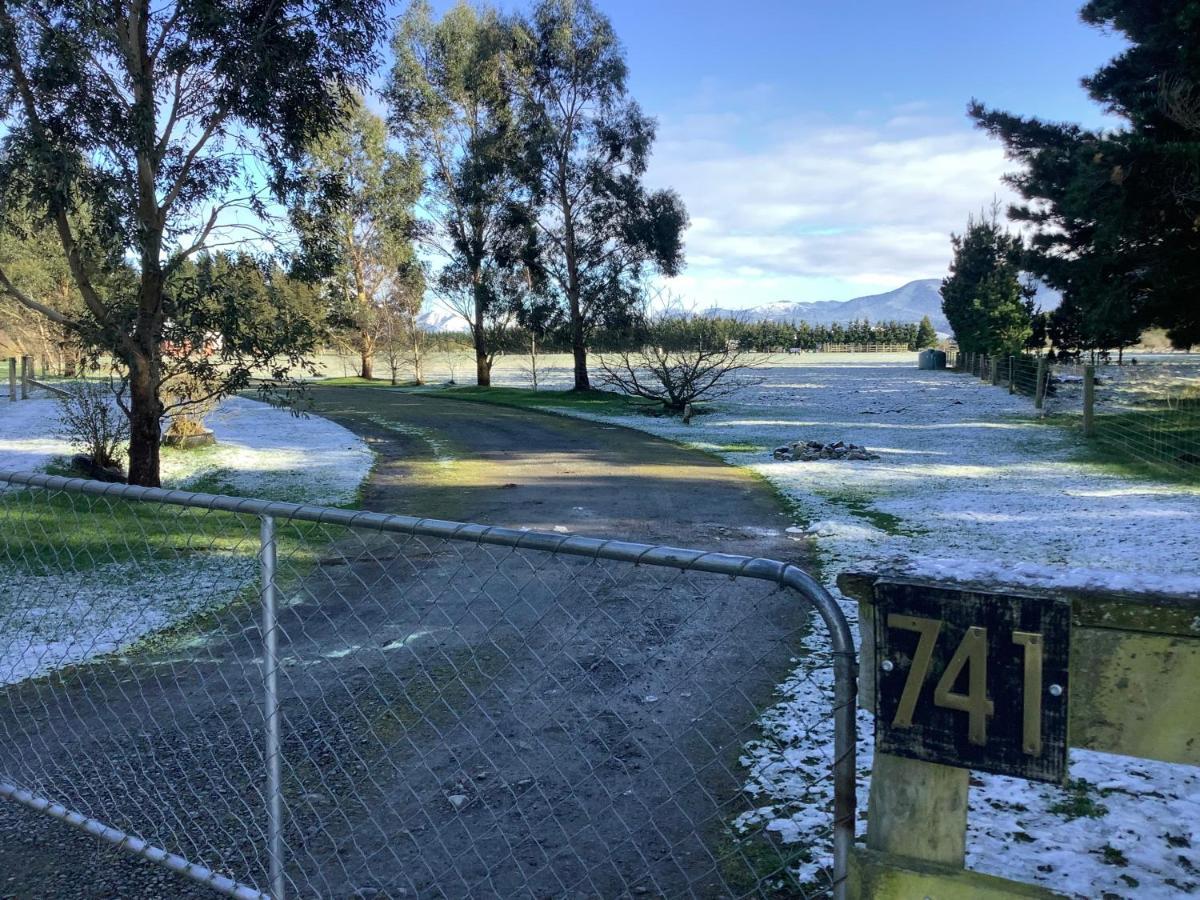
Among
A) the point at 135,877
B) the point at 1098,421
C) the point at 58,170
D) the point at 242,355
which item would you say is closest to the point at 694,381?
the point at 1098,421

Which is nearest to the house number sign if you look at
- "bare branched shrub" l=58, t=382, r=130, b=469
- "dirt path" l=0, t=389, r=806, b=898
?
"dirt path" l=0, t=389, r=806, b=898

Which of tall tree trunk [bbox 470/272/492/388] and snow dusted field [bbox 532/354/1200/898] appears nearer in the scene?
snow dusted field [bbox 532/354/1200/898]

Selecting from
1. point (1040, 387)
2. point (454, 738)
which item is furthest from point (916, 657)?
point (1040, 387)

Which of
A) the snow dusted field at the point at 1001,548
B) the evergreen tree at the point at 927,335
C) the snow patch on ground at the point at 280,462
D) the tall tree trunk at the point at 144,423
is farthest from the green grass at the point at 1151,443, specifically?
the evergreen tree at the point at 927,335

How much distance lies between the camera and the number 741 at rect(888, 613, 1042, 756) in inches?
65.9

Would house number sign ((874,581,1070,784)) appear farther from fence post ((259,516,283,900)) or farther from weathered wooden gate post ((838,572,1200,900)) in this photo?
fence post ((259,516,283,900))

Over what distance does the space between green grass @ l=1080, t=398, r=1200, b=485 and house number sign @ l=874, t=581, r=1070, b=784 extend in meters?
12.5

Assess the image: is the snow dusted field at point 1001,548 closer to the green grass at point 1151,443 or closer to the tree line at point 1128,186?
the green grass at point 1151,443

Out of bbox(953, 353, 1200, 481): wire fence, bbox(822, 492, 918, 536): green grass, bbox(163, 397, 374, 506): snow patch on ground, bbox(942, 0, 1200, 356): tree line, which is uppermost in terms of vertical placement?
bbox(942, 0, 1200, 356): tree line

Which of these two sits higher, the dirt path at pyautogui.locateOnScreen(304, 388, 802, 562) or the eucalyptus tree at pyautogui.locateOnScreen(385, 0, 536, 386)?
the eucalyptus tree at pyautogui.locateOnScreen(385, 0, 536, 386)

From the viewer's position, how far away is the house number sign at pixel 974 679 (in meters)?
1.67

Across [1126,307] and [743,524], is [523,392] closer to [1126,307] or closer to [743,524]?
[1126,307]

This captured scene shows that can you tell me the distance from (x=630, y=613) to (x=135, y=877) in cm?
379

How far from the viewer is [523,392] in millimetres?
36906
